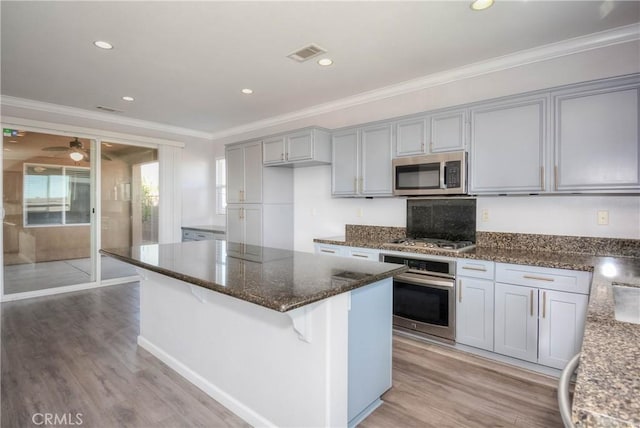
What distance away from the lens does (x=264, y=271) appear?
190 centimetres

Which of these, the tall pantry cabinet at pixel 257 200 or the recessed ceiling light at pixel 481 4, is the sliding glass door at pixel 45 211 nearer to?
the tall pantry cabinet at pixel 257 200

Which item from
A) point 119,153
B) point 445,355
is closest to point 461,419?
point 445,355

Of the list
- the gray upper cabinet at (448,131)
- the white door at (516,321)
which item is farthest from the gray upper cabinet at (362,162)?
the white door at (516,321)

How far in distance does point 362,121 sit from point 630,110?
2459 mm

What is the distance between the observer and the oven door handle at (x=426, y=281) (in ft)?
9.27

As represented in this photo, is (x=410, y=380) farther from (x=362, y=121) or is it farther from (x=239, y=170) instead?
(x=239, y=170)

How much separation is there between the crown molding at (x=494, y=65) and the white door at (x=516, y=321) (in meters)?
1.96

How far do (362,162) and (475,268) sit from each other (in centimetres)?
163

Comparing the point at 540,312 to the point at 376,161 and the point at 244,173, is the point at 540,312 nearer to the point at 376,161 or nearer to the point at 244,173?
the point at 376,161

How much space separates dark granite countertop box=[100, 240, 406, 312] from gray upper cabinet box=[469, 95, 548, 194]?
1410 millimetres

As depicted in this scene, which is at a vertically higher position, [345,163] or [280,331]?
[345,163]

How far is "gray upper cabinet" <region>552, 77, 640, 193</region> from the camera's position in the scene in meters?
2.28

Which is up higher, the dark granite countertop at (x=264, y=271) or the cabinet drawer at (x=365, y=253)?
the dark granite countertop at (x=264, y=271)

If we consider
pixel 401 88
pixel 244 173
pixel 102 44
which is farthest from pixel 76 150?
pixel 401 88
